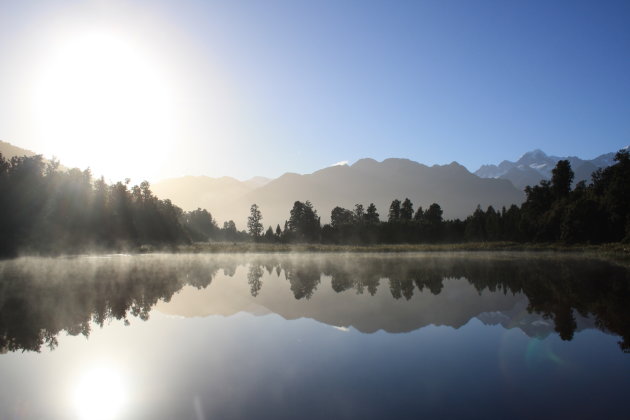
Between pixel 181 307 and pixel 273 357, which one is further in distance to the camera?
pixel 181 307

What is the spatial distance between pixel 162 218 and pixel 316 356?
331 feet

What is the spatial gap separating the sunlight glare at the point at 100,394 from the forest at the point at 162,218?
64668 mm

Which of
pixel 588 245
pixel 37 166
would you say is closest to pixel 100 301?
pixel 37 166

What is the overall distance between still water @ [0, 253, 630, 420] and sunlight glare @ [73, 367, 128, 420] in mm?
35

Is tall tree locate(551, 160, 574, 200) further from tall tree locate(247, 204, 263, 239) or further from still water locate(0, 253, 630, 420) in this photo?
still water locate(0, 253, 630, 420)

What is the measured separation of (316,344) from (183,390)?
447cm

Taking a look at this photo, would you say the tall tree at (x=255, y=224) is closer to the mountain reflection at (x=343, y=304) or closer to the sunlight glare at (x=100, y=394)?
the mountain reflection at (x=343, y=304)

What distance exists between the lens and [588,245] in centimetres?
7431

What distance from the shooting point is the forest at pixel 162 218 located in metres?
65.1

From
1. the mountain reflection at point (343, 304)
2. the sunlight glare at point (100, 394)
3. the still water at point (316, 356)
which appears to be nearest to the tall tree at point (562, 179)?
the mountain reflection at point (343, 304)

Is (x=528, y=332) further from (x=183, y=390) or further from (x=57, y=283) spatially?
(x=57, y=283)

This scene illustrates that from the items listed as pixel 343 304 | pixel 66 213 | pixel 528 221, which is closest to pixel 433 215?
pixel 528 221

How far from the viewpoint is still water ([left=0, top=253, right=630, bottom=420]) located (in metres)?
7.14

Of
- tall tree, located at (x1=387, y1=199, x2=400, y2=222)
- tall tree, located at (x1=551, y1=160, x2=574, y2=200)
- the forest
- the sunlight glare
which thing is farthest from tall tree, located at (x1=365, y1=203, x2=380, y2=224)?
the sunlight glare
